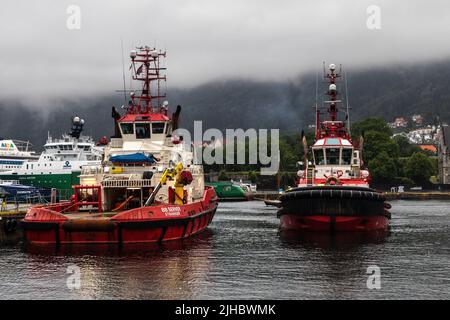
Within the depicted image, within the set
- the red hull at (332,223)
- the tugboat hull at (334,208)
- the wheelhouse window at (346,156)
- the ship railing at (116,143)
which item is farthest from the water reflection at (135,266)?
the wheelhouse window at (346,156)

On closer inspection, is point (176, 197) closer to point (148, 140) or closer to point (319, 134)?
point (148, 140)

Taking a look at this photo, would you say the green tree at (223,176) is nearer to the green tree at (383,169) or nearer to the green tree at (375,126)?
the green tree at (375,126)

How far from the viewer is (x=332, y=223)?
1737 inches

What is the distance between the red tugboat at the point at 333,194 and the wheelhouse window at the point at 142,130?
1160 cm

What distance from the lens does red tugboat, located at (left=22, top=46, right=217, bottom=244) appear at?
118ft

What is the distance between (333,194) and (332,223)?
91.9 inches

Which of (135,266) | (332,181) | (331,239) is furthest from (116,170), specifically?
(332,181)

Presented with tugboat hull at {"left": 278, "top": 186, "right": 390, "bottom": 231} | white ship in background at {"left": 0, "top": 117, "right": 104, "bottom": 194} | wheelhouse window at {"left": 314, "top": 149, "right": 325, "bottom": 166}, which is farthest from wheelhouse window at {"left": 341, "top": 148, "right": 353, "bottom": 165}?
white ship in background at {"left": 0, "top": 117, "right": 104, "bottom": 194}

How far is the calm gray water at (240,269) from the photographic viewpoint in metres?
25.6

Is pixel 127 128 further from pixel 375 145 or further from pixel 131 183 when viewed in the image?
pixel 375 145

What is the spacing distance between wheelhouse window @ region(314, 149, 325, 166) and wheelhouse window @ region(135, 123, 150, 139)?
A: 14.1m

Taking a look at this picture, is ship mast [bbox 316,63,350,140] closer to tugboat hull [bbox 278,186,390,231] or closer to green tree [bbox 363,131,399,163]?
tugboat hull [bbox 278,186,390,231]

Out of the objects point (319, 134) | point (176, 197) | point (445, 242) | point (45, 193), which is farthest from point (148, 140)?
point (45, 193)

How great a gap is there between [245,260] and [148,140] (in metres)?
16.7
